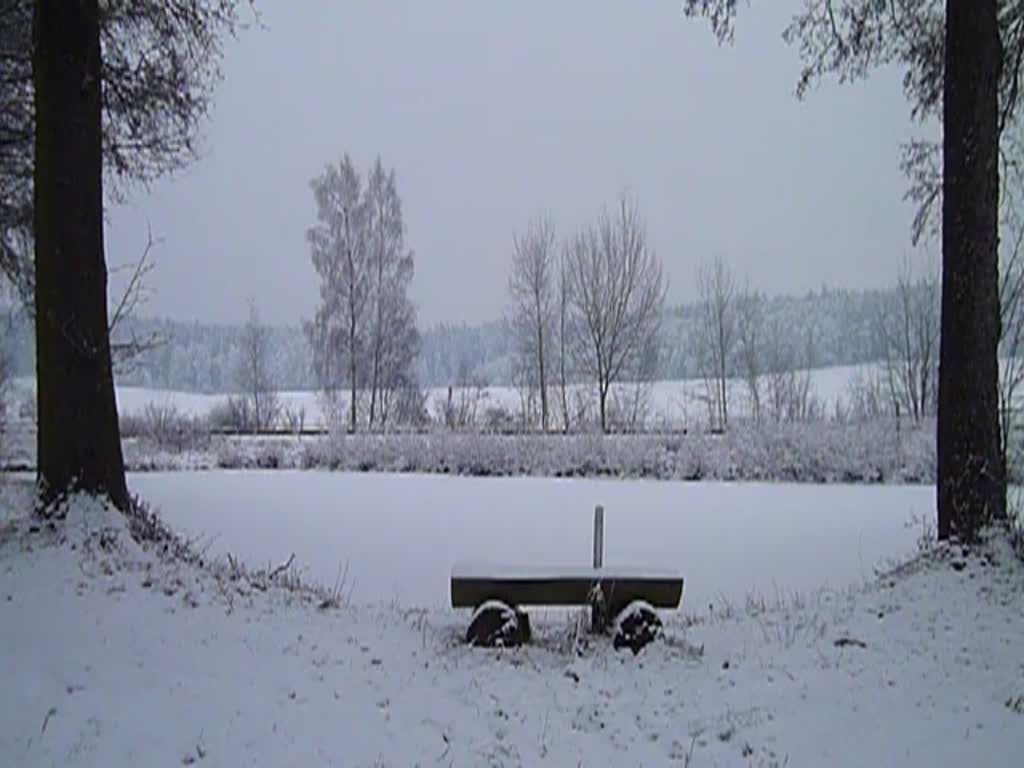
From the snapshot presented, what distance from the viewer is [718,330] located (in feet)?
90.8

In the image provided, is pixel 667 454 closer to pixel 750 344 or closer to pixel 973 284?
pixel 973 284

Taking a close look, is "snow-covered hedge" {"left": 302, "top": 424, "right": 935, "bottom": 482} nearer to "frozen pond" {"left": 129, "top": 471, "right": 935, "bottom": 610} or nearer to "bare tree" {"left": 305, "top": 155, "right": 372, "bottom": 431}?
"frozen pond" {"left": 129, "top": 471, "right": 935, "bottom": 610}

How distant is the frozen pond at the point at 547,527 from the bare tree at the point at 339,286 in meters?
10.1

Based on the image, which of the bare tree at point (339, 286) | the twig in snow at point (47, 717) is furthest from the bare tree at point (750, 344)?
the twig in snow at point (47, 717)

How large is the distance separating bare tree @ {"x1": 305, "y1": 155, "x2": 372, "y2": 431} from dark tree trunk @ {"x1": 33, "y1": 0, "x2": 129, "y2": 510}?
2044 centimetres

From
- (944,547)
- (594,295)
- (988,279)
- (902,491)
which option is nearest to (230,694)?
(944,547)

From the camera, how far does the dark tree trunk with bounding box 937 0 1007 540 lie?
469cm

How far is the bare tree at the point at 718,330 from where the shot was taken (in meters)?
27.3

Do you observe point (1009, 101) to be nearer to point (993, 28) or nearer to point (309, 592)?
point (993, 28)

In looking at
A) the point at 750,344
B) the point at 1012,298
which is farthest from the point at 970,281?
the point at 750,344

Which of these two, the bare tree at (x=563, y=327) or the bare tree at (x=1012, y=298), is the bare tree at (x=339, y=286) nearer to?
the bare tree at (x=563, y=327)

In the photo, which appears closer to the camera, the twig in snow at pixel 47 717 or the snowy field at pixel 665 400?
the twig in snow at pixel 47 717

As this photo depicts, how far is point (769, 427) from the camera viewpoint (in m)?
17.3

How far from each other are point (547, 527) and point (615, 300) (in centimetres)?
1528
